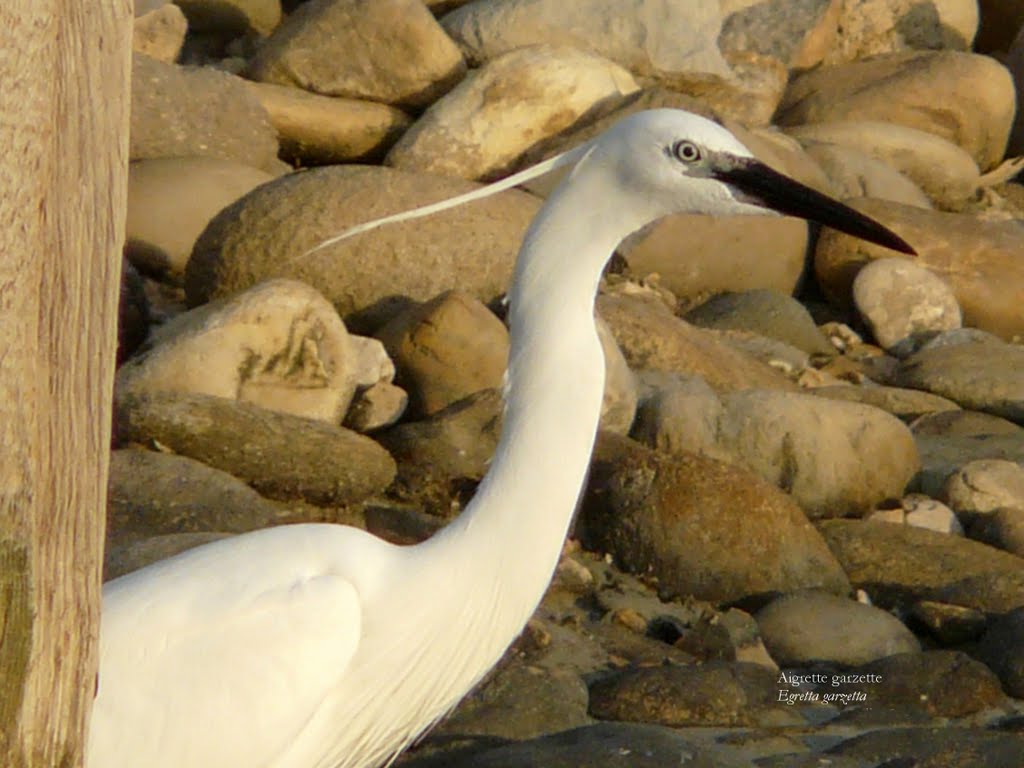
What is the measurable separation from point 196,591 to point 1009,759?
2187mm

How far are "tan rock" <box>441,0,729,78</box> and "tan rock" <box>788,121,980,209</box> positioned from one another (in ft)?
3.10

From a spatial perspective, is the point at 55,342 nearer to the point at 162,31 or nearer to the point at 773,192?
the point at 773,192

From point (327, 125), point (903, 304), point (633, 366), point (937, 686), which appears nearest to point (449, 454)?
point (633, 366)

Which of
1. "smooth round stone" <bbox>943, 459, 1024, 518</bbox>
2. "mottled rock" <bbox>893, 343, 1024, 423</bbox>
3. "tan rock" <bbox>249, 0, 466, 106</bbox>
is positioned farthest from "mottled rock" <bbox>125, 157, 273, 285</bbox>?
"smooth round stone" <bbox>943, 459, 1024, 518</bbox>

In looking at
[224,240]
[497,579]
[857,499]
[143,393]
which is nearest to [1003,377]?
[857,499]

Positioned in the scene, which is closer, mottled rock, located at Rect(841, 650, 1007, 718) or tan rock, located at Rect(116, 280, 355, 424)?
mottled rock, located at Rect(841, 650, 1007, 718)

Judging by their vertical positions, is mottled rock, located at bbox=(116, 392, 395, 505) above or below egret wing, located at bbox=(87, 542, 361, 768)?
below

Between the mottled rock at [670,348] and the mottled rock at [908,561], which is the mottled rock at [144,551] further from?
the mottled rock at [670,348]

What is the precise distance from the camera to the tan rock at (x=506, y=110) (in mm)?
8945

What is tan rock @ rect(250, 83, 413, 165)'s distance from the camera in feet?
30.6

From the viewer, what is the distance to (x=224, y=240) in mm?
7137

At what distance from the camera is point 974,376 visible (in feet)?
25.8

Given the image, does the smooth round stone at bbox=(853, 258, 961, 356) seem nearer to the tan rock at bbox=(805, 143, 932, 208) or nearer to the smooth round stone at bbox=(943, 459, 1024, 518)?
the tan rock at bbox=(805, 143, 932, 208)

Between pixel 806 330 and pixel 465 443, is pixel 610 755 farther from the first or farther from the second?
pixel 806 330
